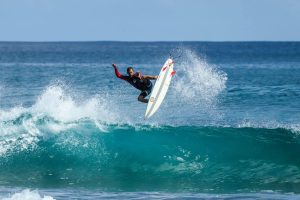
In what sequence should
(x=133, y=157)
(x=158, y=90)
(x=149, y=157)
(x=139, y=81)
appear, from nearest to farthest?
(x=139, y=81), (x=158, y=90), (x=149, y=157), (x=133, y=157)

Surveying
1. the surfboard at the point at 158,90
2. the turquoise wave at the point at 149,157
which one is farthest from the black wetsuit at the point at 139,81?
the turquoise wave at the point at 149,157

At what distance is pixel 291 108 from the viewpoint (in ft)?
94.9

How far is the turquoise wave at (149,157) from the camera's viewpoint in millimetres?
16453

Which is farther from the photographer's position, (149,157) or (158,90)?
(149,157)

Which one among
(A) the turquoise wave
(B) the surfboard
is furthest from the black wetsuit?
(A) the turquoise wave

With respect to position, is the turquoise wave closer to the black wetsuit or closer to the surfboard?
the surfboard

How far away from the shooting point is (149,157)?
18.3 m

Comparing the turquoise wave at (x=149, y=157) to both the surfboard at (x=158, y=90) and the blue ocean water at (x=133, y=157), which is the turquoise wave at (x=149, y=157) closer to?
the blue ocean water at (x=133, y=157)

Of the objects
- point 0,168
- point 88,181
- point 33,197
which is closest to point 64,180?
point 88,181

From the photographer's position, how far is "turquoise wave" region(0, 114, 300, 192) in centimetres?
1645

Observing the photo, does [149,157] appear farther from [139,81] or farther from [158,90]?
[139,81]

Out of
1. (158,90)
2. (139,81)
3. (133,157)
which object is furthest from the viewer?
(133,157)

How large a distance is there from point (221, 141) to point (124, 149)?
2.73 meters

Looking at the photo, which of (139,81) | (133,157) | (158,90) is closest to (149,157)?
(133,157)
